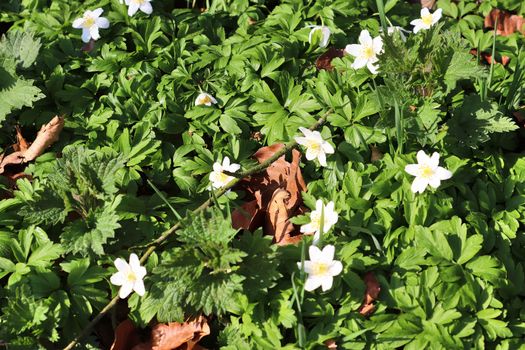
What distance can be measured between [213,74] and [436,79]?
106 cm

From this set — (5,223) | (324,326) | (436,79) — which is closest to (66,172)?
(5,223)

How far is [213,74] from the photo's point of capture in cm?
326

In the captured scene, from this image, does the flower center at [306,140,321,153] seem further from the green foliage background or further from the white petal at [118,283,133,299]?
the white petal at [118,283,133,299]

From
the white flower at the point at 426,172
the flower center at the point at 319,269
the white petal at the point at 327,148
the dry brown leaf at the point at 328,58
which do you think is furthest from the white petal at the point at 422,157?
the dry brown leaf at the point at 328,58

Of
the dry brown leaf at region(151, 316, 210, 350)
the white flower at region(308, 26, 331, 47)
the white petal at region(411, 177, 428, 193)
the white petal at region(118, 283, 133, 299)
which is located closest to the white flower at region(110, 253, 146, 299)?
the white petal at region(118, 283, 133, 299)

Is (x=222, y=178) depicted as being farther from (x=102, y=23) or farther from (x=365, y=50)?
(x=102, y=23)

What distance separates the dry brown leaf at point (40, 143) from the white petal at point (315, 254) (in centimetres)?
140

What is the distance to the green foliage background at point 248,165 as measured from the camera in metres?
2.45

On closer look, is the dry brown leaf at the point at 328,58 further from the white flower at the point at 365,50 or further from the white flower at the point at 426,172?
the white flower at the point at 426,172

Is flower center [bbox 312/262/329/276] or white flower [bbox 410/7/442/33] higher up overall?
white flower [bbox 410/7/442/33]

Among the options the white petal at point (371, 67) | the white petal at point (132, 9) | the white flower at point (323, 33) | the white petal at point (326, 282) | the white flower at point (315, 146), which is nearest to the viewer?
the white petal at point (326, 282)

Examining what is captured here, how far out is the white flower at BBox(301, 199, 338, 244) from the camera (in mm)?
2592

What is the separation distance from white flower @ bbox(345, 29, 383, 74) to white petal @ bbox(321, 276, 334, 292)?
1130 millimetres

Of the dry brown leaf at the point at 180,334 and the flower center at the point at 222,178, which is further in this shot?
the flower center at the point at 222,178
